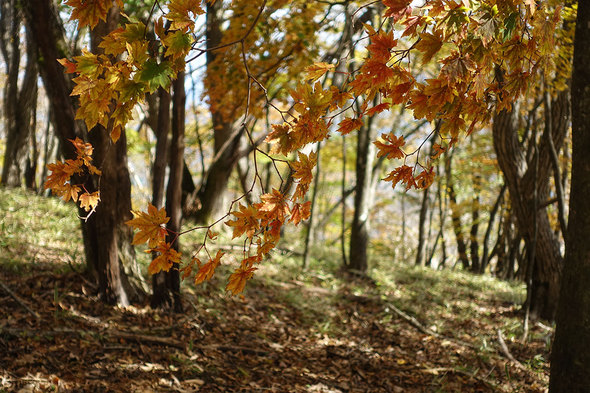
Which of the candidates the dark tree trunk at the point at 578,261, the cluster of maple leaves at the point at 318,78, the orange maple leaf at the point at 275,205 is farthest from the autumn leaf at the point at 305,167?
the dark tree trunk at the point at 578,261

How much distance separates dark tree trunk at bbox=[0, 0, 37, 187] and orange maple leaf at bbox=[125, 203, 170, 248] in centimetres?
864

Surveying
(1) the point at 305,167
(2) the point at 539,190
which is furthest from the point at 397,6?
(2) the point at 539,190

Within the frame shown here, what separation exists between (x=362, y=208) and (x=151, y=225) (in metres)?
6.93

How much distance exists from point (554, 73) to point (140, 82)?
6.33 metres

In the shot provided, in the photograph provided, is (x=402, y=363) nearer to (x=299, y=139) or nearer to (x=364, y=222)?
(x=299, y=139)

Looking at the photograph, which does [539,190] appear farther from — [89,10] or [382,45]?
[89,10]

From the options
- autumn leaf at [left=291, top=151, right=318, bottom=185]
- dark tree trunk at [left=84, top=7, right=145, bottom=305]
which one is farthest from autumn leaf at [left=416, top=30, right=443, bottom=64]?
dark tree trunk at [left=84, top=7, right=145, bottom=305]

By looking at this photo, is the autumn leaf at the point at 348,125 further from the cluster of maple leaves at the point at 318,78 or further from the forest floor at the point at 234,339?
the forest floor at the point at 234,339

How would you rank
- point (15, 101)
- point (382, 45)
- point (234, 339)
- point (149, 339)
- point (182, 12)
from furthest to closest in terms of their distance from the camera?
point (15, 101), point (234, 339), point (149, 339), point (382, 45), point (182, 12)

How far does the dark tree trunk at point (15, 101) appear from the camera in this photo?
8539 millimetres

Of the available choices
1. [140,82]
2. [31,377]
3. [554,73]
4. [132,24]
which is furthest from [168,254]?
[554,73]

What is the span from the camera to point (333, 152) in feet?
50.2

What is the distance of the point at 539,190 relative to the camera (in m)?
6.27

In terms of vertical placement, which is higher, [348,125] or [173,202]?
[348,125]
